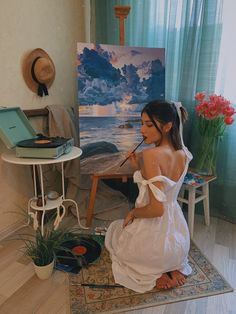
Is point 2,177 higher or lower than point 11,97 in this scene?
lower

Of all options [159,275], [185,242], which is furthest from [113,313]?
[185,242]

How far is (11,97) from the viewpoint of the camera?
1.81 metres

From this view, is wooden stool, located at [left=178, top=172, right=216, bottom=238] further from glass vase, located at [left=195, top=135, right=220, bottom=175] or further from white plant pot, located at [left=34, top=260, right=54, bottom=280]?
white plant pot, located at [left=34, top=260, right=54, bottom=280]

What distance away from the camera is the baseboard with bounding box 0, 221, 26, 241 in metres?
1.91

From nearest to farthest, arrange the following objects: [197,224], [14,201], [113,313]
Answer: [113,313] < [14,201] < [197,224]

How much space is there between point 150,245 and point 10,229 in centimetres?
113

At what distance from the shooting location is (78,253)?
1699mm

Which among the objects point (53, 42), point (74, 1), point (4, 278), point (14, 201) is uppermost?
point (74, 1)

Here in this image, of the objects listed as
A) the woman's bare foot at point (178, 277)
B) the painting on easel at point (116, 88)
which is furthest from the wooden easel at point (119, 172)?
the woman's bare foot at point (178, 277)

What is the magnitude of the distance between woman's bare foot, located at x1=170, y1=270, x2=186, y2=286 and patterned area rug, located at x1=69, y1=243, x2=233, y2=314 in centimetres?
2

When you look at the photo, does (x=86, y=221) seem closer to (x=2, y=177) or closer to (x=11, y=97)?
(x=2, y=177)

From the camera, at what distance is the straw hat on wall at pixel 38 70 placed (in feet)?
6.18

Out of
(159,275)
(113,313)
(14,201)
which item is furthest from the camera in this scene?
(14,201)

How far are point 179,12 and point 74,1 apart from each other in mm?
922
